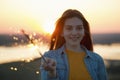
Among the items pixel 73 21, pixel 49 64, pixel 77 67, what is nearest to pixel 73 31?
pixel 73 21

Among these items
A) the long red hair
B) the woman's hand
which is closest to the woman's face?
the long red hair

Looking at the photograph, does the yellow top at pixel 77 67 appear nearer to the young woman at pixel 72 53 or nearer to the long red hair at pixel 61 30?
the young woman at pixel 72 53

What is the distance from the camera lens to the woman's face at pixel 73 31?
27.3 ft

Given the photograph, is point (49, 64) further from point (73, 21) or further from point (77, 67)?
point (73, 21)

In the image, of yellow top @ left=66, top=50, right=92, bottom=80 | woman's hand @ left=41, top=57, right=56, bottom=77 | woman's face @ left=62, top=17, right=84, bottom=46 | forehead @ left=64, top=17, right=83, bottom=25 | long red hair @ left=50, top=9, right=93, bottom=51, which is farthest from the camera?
long red hair @ left=50, top=9, right=93, bottom=51

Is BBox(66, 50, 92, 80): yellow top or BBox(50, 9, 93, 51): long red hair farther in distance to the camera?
BBox(50, 9, 93, 51): long red hair

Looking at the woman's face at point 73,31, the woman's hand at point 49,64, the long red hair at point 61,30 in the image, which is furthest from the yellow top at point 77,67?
the woman's hand at point 49,64

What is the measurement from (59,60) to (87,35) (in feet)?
2.44

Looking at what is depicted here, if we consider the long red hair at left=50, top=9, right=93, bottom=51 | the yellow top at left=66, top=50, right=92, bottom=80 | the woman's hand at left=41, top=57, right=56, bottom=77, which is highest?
the long red hair at left=50, top=9, right=93, bottom=51

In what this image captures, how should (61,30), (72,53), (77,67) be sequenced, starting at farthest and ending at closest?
(61,30) < (72,53) < (77,67)

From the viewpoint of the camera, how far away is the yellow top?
8180 millimetres

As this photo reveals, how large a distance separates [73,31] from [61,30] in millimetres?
431

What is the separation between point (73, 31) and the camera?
27.3ft

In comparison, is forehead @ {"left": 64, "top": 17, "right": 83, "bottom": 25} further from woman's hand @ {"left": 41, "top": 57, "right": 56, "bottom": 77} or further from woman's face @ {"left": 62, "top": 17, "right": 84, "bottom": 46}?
woman's hand @ {"left": 41, "top": 57, "right": 56, "bottom": 77}
